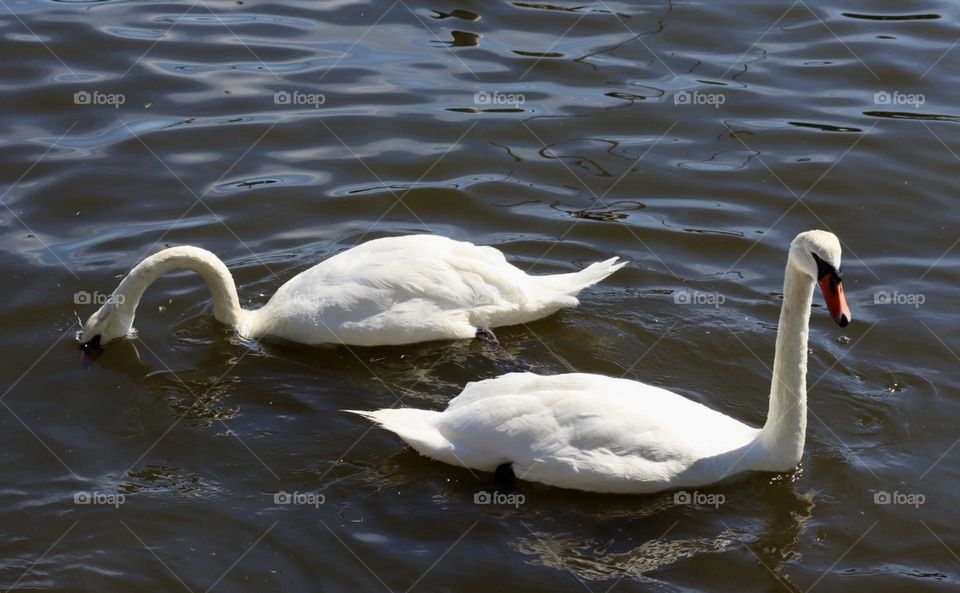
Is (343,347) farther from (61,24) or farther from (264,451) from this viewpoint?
(61,24)

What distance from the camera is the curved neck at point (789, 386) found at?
7.51 metres

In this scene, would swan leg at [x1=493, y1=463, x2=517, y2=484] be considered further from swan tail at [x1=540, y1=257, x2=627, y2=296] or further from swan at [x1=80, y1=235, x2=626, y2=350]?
swan tail at [x1=540, y1=257, x2=627, y2=296]

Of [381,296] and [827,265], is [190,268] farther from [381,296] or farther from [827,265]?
[827,265]

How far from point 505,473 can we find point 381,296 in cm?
200

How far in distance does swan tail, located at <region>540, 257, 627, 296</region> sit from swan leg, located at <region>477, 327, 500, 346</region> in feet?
1.87

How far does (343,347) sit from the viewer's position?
938 centimetres

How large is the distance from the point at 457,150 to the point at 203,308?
11.0ft

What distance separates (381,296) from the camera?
30.0 feet

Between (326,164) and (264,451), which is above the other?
(326,164)

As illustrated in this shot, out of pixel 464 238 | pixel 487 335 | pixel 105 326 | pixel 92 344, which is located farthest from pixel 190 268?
pixel 464 238

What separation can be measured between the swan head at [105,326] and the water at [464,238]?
0.13 m

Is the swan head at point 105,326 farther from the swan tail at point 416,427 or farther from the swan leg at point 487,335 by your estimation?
the swan leg at point 487,335

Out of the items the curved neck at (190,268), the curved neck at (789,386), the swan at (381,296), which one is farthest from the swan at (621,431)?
the curved neck at (190,268)

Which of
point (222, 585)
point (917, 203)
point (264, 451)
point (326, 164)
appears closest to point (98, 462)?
point (264, 451)
